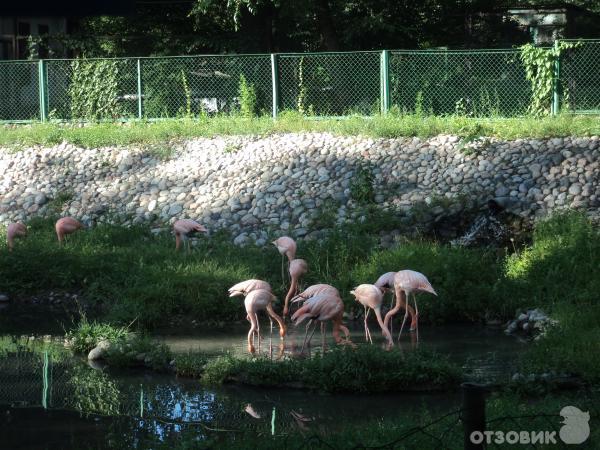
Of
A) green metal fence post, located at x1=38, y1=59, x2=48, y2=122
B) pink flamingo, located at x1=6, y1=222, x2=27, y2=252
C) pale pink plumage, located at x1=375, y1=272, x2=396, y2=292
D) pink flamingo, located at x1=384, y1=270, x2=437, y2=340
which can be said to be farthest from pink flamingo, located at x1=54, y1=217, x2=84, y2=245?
green metal fence post, located at x1=38, y1=59, x2=48, y2=122

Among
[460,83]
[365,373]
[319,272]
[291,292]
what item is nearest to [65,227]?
[319,272]

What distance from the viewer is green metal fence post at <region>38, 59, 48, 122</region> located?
22312mm

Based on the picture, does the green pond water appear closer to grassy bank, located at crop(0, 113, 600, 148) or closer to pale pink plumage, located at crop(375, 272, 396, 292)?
pale pink plumage, located at crop(375, 272, 396, 292)

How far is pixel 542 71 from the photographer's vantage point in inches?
770

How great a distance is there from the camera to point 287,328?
43.6 ft

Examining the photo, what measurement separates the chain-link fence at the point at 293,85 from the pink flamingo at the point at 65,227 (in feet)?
18.8

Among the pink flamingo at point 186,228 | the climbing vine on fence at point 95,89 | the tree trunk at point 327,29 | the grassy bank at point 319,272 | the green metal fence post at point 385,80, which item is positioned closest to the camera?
the grassy bank at point 319,272

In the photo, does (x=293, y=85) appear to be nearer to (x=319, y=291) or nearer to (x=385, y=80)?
(x=385, y=80)

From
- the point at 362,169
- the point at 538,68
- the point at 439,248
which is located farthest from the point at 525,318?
the point at 538,68

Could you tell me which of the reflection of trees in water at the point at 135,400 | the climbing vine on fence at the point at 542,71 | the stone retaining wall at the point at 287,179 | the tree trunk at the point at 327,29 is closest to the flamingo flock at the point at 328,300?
the reflection of trees in water at the point at 135,400

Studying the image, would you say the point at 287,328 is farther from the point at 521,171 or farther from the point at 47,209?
the point at 47,209

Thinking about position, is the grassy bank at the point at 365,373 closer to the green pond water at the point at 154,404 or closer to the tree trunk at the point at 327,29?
the green pond water at the point at 154,404

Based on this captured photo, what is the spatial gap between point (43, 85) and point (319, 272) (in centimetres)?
1022

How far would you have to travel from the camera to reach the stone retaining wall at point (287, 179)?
53.7 feet
